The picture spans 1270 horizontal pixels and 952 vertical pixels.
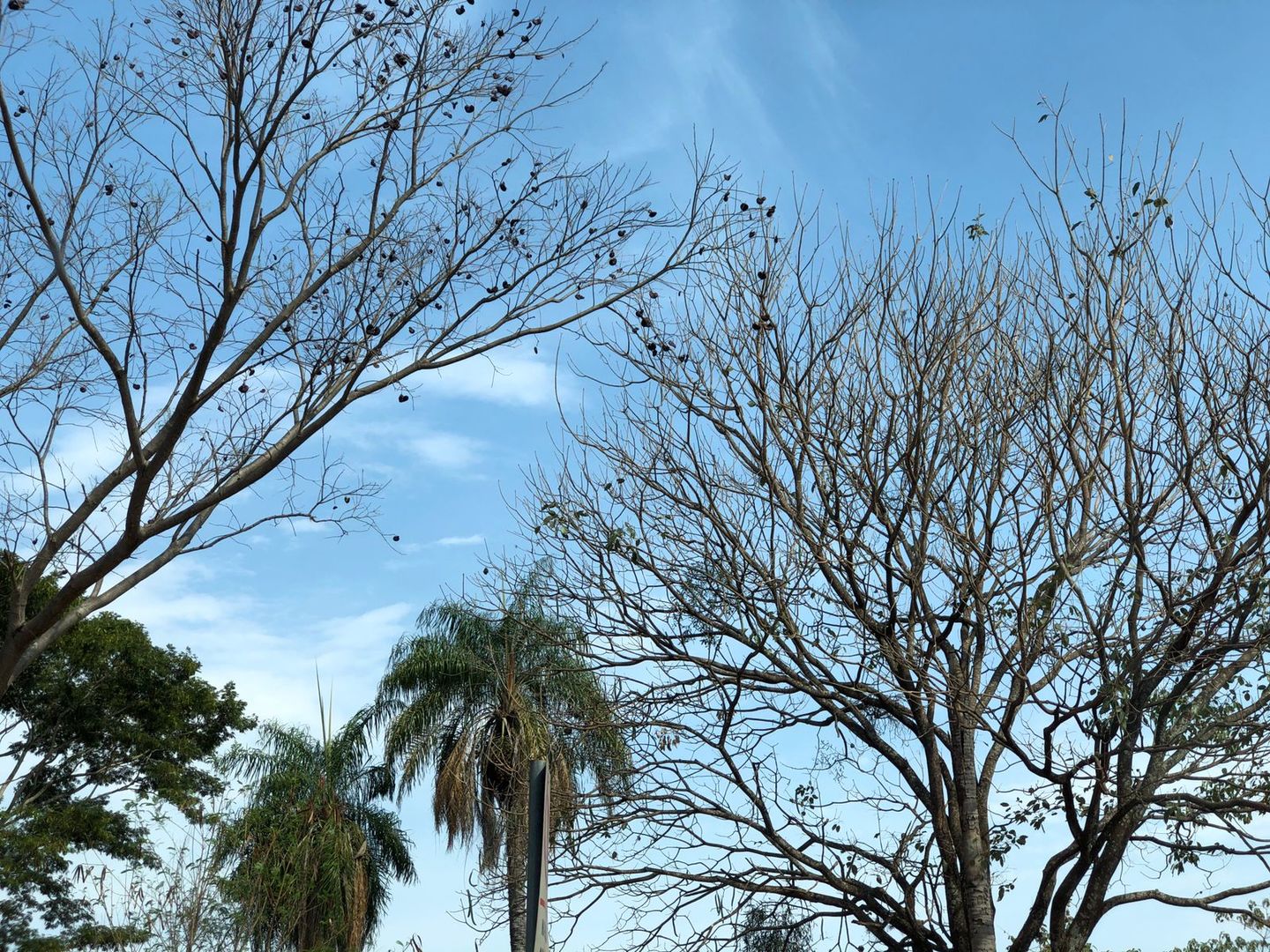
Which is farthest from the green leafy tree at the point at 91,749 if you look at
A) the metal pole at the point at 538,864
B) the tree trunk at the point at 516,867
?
the metal pole at the point at 538,864

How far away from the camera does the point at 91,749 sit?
68.5 ft

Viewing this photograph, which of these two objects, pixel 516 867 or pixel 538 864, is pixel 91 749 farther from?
pixel 538 864

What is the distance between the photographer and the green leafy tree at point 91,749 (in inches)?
792

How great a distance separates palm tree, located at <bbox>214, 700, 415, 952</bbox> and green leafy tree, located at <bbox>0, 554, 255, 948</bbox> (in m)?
1.36

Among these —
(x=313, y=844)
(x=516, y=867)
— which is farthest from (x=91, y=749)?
(x=516, y=867)

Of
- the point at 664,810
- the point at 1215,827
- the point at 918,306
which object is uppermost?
the point at 918,306

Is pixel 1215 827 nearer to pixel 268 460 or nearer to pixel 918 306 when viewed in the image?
pixel 918 306

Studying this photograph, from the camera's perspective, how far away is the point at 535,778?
4.36 meters

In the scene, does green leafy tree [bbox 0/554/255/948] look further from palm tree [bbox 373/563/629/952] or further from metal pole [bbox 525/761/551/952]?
metal pole [bbox 525/761/551/952]

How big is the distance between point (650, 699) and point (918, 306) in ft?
12.4

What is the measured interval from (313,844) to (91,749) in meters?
3.96

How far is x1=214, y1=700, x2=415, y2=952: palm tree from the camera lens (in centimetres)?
1881

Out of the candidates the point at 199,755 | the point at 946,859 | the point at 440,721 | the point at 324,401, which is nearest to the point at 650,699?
the point at 946,859

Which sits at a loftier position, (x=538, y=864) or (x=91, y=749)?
(x=91, y=749)
